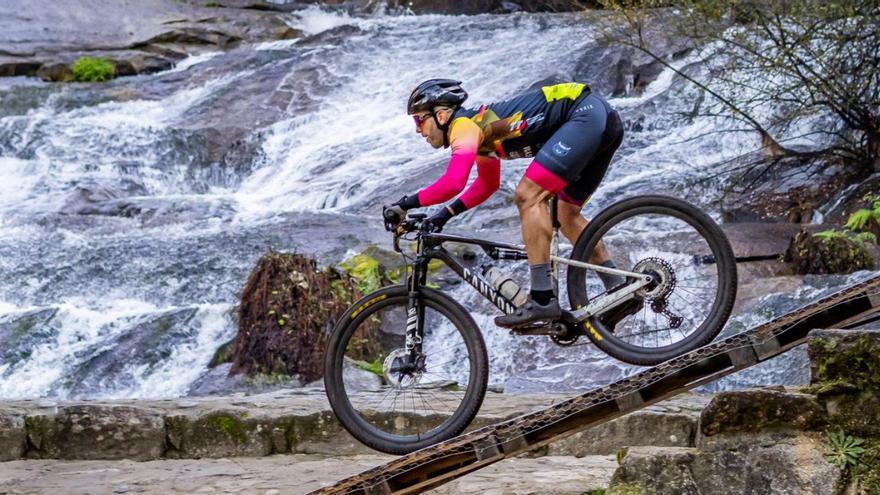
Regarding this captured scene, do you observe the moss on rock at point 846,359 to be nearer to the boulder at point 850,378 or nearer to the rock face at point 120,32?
the boulder at point 850,378

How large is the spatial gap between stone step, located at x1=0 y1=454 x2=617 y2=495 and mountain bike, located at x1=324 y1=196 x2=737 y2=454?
563mm

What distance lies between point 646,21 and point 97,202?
787cm

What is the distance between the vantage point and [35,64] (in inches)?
916

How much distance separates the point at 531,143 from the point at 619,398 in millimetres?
1403

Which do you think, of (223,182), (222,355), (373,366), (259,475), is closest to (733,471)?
(259,475)

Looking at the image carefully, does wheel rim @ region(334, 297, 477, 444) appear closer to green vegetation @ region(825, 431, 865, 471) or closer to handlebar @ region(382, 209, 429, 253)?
handlebar @ region(382, 209, 429, 253)

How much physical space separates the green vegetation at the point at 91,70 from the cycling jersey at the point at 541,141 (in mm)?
18411

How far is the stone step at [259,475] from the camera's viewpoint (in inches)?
241

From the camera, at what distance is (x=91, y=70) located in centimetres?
2295

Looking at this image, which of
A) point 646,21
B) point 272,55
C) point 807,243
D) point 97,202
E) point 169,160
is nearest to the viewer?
point 807,243

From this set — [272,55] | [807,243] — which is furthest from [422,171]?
[272,55]

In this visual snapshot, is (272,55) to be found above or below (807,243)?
above

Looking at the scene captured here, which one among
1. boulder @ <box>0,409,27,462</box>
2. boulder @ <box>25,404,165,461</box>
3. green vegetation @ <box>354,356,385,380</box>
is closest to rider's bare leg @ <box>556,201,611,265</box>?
boulder @ <box>25,404,165,461</box>

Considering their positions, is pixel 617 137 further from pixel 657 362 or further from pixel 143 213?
pixel 143 213
